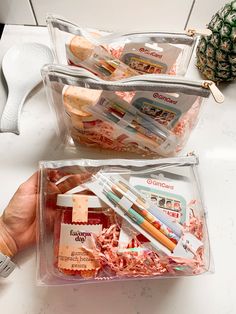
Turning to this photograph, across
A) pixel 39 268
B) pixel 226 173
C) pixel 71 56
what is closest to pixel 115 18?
pixel 71 56

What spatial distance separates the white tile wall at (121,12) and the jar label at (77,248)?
45 centimetres

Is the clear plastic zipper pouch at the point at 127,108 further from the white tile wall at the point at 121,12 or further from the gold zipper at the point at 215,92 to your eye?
the white tile wall at the point at 121,12

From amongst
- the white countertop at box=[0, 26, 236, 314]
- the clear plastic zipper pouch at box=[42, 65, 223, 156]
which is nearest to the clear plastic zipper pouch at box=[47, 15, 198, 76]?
the clear plastic zipper pouch at box=[42, 65, 223, 156]

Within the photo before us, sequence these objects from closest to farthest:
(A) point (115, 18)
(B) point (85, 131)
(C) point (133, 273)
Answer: (C) point (133, 273) < (B) point (85, 131) < (A) point (115, 18)

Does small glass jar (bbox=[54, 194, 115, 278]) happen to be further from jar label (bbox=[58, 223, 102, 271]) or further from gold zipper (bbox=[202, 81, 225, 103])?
gold zipper (bbox=[202, 81, 225, 103])

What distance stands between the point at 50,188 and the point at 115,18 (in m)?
0.41

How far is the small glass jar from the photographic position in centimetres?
39

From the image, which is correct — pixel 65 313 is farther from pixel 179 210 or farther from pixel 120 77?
pixel 120 77

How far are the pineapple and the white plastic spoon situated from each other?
0.30 m

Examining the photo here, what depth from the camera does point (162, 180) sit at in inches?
17.0

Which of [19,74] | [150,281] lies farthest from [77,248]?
[19,74]

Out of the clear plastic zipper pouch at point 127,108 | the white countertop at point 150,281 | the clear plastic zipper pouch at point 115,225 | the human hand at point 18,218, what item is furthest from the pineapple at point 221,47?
the human hand at point 18,218

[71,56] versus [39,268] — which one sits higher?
[71,56]

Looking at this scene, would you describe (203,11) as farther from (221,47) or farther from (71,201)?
(71,201)
